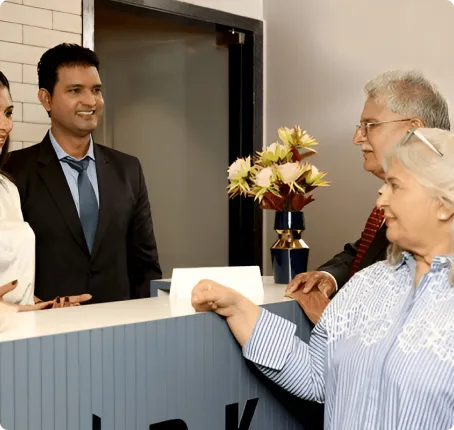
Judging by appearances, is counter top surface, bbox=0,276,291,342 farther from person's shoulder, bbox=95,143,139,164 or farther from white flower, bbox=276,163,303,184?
→ person's shoulder, bbox=95,143,139,164

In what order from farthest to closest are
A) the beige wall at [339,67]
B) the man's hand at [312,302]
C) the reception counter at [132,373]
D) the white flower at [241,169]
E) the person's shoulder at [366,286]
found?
1. the beige wall at [339,67]
2. the white flower at [241,169]
3. the man's hand at [312,302]
4. the person's shoulder at [366,286]
5. the reception counter at [132,373]

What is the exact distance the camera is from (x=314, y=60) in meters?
4.46

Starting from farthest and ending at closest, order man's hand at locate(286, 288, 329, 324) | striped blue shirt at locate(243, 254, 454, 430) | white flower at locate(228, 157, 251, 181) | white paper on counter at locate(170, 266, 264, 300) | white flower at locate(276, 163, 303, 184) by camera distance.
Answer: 1. white flower at locate(228, 157, 251, 181)
2. white flower at locate(276, 163, 303, 184)
3. man's hand at locate(286, 288, 329, 324)
4. white paper on counter at locate(170, 266, 264, 300)
5. striped blue shirt at locate(243, 254, 454, 430)

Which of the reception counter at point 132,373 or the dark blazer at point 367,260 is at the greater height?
the dark blazer at point 367,260

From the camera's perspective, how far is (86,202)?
9.84ft

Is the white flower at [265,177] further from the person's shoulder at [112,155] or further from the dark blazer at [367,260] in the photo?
the person's shoulder at [112,155]

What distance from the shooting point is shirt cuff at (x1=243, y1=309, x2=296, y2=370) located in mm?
1708

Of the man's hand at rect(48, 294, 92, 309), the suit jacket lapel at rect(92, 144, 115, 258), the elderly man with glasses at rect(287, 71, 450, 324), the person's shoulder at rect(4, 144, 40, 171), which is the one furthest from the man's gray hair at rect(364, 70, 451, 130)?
the person's shoulder at rect(4, 144, 40, 171)

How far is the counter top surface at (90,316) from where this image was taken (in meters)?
1.39

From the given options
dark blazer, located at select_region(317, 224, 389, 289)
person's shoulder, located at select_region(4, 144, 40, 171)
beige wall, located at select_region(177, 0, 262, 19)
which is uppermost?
beige wall, located at select_region(177, 0, 262, 19)

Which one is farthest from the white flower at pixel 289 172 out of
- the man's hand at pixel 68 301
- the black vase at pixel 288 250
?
the man's hand at pixel 68 301

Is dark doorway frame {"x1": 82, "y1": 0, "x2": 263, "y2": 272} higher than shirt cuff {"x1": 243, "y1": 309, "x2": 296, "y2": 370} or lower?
higher

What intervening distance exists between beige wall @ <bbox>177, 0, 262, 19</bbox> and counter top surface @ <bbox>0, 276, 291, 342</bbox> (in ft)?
9.45

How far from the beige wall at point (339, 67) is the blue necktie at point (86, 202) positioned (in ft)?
5.71
